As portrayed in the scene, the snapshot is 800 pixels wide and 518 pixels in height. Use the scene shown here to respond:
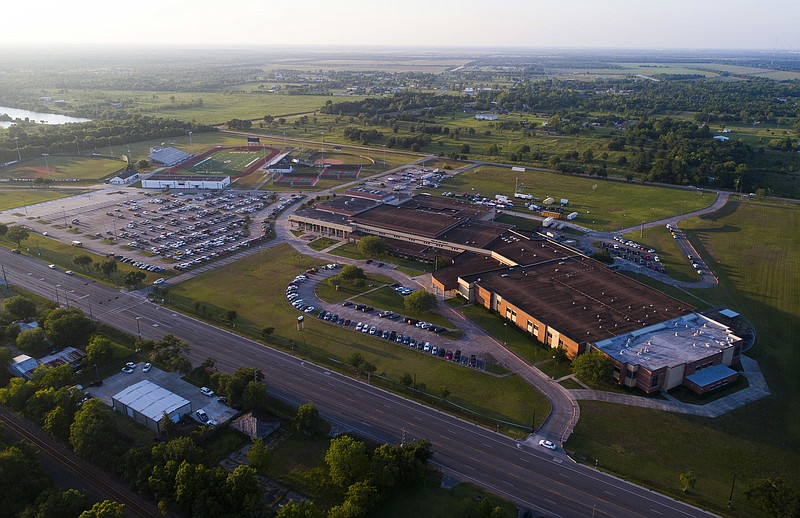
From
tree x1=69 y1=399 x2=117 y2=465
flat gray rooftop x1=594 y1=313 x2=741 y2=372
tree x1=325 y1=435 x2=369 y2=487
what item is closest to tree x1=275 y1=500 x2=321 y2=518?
tree x1=325 y1=435 x2=369 y2=487

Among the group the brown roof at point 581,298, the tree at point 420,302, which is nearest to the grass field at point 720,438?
the brown roof at point 581,298

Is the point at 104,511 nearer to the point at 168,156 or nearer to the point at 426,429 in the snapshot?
the point at 426,429

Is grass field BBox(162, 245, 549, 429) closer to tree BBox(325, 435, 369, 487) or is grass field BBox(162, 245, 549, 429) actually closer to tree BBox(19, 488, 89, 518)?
tree BBox(325, 435, 369, 487)

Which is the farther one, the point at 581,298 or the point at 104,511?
the point at 581,298

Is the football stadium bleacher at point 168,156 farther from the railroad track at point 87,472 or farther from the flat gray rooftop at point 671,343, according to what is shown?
the flat gray rooftop at point 671,343

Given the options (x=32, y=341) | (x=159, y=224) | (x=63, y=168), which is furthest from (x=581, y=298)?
(x=63, y=168)
